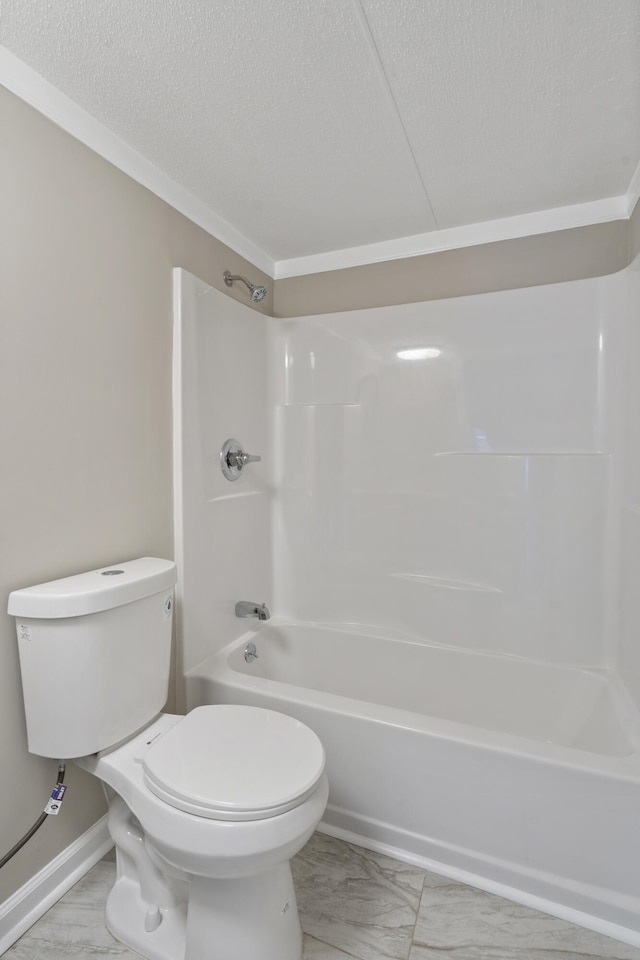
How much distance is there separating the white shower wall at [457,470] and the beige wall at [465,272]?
0.08 meters

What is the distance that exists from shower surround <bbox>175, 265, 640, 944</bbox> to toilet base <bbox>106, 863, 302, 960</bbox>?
0.44 metres

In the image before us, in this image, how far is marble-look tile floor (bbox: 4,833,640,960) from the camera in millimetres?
1225

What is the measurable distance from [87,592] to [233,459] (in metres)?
0.95

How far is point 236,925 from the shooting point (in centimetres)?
112

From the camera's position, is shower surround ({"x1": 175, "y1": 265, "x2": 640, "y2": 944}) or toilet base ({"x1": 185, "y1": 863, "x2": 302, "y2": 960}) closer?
toilet base ({"x1": 185, "y1": 863, "x2": 302, "y2": 960})

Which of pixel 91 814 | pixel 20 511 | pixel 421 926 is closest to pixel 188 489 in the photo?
pixel 20 511

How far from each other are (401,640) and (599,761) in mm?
963

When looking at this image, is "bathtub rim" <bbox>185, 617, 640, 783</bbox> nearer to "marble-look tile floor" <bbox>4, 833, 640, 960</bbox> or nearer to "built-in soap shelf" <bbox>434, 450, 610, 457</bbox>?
"marble-look tile floor" <bbox>4, 833, 640, 960</bbox>

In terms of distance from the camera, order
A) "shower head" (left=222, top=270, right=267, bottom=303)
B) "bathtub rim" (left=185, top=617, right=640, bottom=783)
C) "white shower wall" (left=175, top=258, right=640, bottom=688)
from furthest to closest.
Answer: "shower head" (left=222, top=270, right=267, bottom=303), "white shower wall" (left=175, top=258, right=640, bottom=688), "bathtub rim" (left=185, top=617, right=640, bottom=783)

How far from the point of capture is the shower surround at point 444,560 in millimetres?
1385

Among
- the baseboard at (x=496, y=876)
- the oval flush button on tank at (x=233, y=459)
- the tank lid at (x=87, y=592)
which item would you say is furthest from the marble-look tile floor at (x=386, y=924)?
the oval flush button on tank at (x=233, y=459)

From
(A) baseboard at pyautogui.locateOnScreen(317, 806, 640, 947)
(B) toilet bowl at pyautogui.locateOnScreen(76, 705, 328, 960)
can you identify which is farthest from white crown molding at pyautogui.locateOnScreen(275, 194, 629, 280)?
(A) baseboard at pyautogui.locateOnScreen(317, 806, 640, 947)

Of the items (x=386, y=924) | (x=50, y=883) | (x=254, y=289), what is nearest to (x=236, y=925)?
(x=386, y=924)

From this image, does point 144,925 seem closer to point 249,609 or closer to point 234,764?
point 234,764
